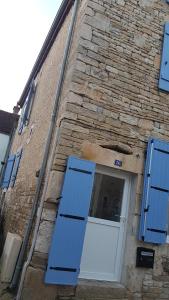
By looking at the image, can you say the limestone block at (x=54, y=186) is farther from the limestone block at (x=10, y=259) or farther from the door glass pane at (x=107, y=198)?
the limestone block at (x=10, y=259)

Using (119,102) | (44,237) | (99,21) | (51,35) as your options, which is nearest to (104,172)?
(119,102)

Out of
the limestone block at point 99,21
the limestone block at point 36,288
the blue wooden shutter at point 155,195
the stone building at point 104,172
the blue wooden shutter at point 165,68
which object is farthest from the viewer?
A: the blue wooden shutter at point 165,68

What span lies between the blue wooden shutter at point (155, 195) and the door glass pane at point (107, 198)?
0.41 meters

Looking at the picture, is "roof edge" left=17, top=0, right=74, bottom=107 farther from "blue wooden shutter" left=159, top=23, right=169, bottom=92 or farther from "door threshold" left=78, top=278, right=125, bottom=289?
"door threshold" left=78, top=278, right=125, bottom=289

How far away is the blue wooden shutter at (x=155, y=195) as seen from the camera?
4.26m

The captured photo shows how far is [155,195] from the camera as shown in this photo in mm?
4402

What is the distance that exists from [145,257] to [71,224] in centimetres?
128

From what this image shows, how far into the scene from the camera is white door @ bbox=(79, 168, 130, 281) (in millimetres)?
4191

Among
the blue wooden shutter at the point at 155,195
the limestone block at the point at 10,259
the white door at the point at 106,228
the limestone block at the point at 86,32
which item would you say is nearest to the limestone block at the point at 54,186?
the white door at the point at 106,228

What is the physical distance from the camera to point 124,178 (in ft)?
15.3

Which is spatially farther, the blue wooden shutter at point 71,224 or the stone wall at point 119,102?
the stone wall at point 119,102

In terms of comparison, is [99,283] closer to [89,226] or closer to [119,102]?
[89,226]

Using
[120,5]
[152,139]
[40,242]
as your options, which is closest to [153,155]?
[152,139]

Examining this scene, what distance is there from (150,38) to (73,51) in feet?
4.96
